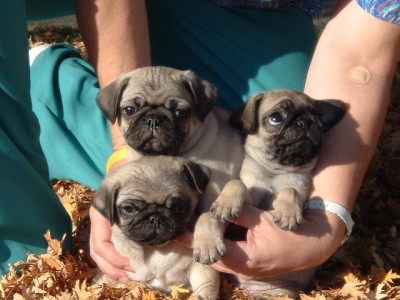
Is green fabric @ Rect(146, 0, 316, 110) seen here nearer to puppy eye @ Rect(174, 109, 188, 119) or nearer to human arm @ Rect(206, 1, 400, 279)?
human arm @ Rect(206, 1, 400, 279)

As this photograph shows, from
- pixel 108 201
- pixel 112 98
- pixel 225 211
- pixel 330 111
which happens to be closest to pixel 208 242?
pixel 225 211

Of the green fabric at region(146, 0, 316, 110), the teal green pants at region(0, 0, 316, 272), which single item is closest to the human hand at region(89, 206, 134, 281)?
the teal green pants at region(0, 0, 316, 272)

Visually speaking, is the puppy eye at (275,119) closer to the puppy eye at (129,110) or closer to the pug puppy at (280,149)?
the pug puppy at (280,149)

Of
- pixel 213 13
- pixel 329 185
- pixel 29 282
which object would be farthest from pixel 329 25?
pixel 29 282

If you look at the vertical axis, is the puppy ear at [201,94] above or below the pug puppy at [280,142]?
above

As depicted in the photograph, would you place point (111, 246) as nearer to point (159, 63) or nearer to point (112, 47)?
Answer: point (112, 47)

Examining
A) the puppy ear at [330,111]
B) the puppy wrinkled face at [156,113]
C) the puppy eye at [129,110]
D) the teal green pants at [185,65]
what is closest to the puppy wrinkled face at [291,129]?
the puppy ear at [330,111]
